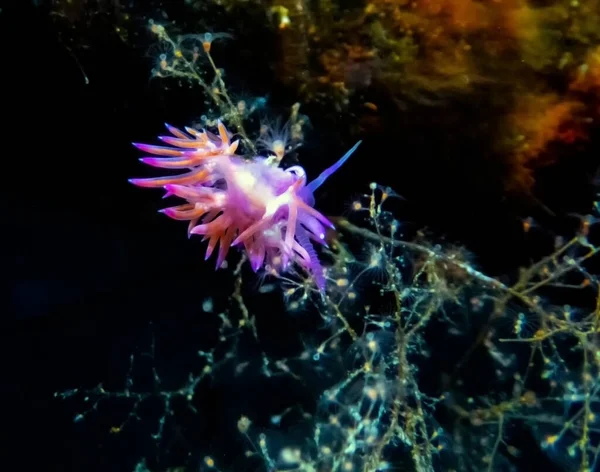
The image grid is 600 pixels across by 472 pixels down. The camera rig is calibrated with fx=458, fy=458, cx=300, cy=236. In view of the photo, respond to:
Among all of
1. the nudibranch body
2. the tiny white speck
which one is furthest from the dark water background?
the nudibranch body

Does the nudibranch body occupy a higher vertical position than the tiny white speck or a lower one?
higher

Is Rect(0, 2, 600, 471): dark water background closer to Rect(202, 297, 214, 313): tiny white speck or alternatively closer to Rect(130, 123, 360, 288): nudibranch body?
Rect(202, 297, 214, 313): tiny white speck

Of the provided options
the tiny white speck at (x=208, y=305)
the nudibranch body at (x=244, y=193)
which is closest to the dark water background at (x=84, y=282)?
the tiny white speck at (x=208, y=305)

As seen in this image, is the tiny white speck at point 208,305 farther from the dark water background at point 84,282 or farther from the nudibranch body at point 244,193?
the nudibranch body at point 244,193

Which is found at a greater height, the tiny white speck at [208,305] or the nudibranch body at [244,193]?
the nudibranch body at [244,193]

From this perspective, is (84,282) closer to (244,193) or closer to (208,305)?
(208,305)

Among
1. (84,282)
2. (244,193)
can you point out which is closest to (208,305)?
(84,282)

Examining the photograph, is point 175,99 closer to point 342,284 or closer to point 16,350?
point 342,284

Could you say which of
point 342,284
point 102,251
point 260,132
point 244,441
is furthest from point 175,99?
point 244,441
